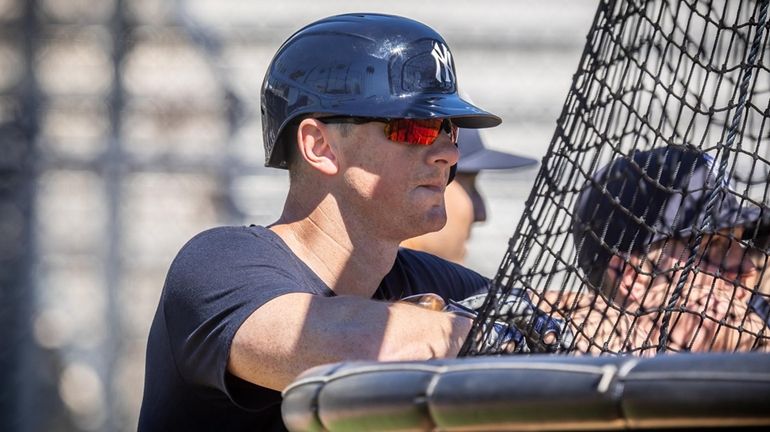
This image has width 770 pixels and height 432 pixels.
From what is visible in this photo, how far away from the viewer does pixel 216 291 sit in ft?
8.00

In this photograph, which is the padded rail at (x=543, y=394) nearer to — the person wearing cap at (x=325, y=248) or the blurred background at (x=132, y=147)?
the person wearing cap at (x=325, y=248)

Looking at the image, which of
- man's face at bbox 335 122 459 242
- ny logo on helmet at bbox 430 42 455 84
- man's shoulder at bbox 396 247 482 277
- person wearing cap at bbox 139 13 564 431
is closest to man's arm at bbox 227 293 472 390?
person wearing cap at bbox 139 13 564 431

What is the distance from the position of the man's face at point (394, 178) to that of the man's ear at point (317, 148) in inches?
1.0

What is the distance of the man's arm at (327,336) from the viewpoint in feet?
7.42

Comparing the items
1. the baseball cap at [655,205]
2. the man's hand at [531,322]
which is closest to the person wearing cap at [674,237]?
the baseball cap at [655,205]

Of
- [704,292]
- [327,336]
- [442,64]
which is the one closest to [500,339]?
[327,336]

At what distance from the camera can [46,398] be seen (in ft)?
20.0

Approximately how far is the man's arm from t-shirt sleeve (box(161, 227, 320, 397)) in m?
0.04

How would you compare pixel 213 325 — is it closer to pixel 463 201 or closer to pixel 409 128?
pixel 409 128

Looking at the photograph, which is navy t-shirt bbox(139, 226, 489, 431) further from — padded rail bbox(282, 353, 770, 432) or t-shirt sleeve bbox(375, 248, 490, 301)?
padded rail bbox(282, 353, 770, 432)

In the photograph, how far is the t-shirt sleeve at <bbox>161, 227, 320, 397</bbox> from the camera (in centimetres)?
238

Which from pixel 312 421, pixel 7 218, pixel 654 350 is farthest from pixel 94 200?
pixel 312 421

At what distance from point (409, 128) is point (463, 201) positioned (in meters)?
2.16

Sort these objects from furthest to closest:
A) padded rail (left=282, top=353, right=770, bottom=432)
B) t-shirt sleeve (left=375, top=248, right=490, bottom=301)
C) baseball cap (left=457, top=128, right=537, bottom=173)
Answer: baseball cap (left=457, top=128, right=537, bottom=173), t-shirt sleeve (left=375, top=248, right=490, bottom=301), padded rail (left=282, top=353, right=770, bottom=432)
